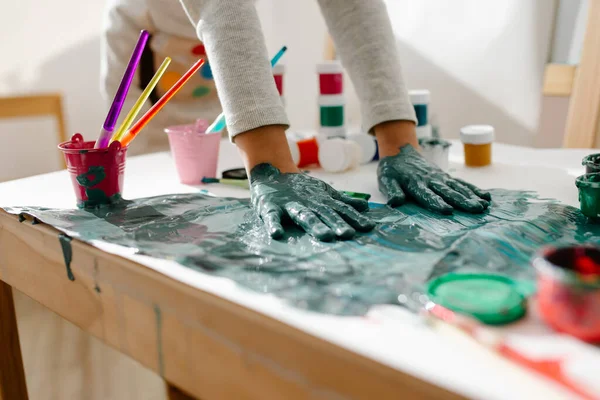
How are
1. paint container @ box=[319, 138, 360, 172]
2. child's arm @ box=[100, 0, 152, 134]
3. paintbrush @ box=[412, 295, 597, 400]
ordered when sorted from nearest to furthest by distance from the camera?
1. paintbrush @ box=[412, 295, 597, 400]
2. paint container @ box=[319, 138, 360, 172]
3. child's arm @ box=[100, 0, 152, 134]

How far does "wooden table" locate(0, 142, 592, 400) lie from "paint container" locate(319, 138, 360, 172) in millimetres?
182

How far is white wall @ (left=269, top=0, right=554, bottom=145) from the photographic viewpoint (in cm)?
125

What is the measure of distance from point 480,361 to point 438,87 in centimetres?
126

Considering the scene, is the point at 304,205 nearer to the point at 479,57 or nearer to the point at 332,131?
the point at 332,131

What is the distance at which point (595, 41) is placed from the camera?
43.1 inches

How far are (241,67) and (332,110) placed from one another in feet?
1.33

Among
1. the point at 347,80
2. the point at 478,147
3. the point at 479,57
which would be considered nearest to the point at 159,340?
the point at 478,147

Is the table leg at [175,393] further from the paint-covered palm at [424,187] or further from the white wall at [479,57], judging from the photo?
the white wall at [479,57]

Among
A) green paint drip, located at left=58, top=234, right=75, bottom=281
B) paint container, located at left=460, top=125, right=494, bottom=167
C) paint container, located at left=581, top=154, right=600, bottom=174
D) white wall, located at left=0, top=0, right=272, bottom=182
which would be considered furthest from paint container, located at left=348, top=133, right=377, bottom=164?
white wall, located at left=0, top=0, right=272, bottom=182

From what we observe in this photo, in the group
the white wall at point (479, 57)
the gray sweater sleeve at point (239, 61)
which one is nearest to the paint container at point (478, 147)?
the gray sweater sleeve at point (239, 61)

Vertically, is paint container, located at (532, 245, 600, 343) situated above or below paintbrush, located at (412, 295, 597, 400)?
above

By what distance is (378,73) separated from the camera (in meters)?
0.80

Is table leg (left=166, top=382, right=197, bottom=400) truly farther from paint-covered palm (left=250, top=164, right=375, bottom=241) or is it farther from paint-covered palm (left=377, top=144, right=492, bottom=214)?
paint-covered palm (left=377, top=144, right=492, bottom=214)

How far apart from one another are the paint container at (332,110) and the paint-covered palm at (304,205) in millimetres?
401
